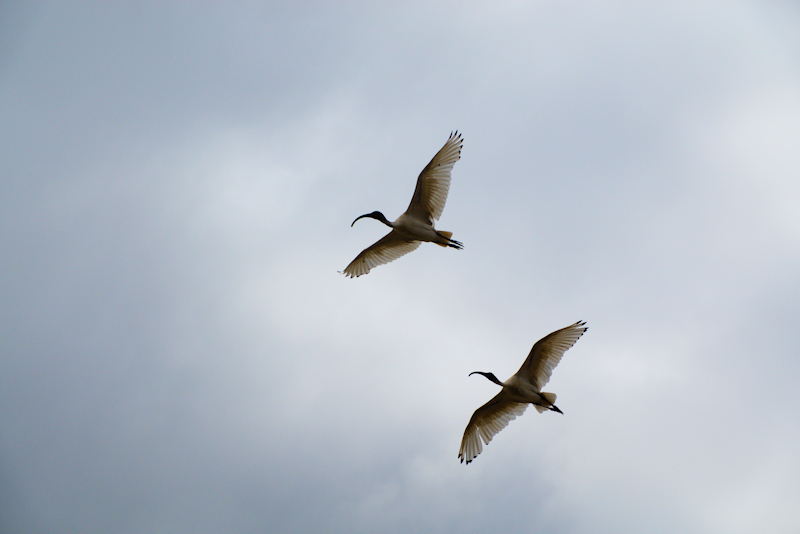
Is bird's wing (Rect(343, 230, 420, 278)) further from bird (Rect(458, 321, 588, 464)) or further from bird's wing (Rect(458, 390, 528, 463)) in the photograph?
bird's wing (Rect(458, 390, 528, 463))

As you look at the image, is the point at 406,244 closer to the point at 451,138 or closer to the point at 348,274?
the point at 348,274

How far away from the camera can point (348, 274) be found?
2136cm

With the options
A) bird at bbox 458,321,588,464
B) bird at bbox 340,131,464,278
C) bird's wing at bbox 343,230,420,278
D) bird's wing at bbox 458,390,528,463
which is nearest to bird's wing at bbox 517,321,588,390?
bird at bbox 458,321,588,464

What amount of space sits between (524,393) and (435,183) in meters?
7.20

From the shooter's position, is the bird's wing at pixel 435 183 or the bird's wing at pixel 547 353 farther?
the bird's wing at pixel 435 183

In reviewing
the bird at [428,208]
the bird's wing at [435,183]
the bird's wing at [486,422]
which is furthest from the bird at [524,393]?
the bird's wing at [435,183]

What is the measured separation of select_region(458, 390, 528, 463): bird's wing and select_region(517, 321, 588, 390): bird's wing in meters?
1.30

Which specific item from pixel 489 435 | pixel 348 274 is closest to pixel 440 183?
pixel 348 274

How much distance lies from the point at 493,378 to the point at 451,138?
319 inches

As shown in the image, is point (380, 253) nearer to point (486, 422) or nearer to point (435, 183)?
point (435, 183)

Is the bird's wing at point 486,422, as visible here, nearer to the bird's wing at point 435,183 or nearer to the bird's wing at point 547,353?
the bird's wing at point 547,353

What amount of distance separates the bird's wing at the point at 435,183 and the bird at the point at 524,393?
5.60 meters

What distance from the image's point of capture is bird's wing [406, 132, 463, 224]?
58.4 feet

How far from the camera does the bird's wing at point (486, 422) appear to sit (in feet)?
58.6
